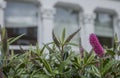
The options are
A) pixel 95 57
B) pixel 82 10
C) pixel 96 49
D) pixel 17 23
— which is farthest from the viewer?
pixel 82 10

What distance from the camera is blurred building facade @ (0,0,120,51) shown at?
25.2 feet

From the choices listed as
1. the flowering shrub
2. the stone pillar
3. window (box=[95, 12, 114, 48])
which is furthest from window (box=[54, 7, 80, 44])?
the flowering shrub

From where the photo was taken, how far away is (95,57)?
1517 millimetres

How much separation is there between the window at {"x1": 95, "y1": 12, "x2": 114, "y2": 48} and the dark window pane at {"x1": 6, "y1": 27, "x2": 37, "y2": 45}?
5.02ft

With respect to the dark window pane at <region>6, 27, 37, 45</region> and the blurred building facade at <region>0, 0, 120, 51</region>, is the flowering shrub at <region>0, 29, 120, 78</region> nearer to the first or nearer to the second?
the blurred building facade at <region>0, 0, 120, 51</region>

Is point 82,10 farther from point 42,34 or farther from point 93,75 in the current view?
point 93,75

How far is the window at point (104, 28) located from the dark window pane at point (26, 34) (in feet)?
5.02

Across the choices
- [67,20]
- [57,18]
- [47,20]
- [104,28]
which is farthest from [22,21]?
[104,28]

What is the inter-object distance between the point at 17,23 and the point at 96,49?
6395 millimetres

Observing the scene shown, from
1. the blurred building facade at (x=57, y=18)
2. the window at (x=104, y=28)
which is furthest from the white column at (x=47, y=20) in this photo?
the window at (x=104, y=28)

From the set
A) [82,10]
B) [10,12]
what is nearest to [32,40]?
[10,12]

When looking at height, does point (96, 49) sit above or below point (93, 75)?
above

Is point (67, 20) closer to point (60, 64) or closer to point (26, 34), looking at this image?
point (26, 34)

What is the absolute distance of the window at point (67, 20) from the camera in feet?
26.8
